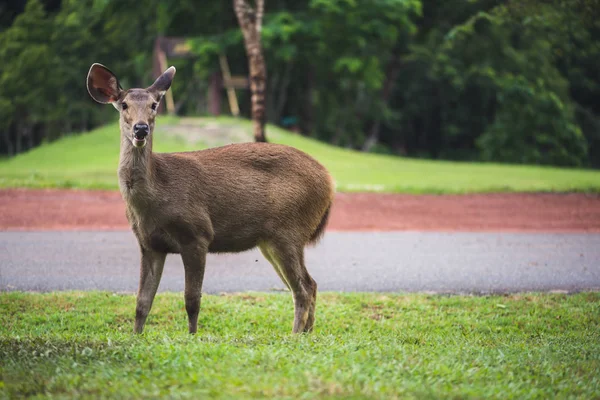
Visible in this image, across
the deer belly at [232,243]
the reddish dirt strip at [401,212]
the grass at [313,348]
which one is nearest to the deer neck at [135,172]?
the deer belly at [232,243]

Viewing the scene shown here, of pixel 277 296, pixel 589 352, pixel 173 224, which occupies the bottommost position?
pixel 277 296

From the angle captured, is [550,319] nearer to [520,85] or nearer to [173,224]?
[173,224]

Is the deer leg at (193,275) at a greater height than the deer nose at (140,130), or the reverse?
the deer nose at (140,130)

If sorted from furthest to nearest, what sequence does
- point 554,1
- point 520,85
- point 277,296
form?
point 520,85 → point 554,1 → point 277,296

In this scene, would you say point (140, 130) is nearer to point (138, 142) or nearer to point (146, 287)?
point (138, 142)

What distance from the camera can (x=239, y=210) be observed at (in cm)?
687

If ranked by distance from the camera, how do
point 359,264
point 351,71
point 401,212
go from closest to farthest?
point 359,264 → point 401,212 → point 351,71

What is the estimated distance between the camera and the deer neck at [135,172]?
6371 millimetres

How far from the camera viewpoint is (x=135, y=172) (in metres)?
6.40

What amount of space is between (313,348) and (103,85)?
9.23ft

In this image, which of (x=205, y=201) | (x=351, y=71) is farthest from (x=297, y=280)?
(x=351, y=71)

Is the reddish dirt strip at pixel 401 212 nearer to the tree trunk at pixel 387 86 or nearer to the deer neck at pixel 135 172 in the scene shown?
the deer neck at pixel 135 172

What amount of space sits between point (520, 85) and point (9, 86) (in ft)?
74.0

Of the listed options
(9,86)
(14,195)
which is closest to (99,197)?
(14,195)
